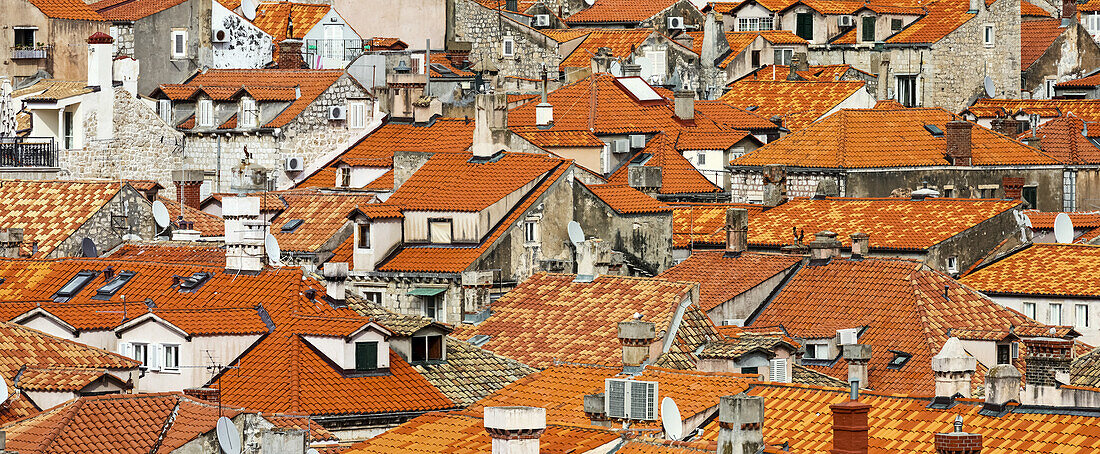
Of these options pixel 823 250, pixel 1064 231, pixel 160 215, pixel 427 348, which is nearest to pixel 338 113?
pixel 160 215

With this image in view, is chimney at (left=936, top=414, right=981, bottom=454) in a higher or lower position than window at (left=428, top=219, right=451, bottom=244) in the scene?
lower

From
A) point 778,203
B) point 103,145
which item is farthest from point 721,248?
point 103,145

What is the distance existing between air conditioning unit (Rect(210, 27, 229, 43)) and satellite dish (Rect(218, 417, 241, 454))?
48676mm

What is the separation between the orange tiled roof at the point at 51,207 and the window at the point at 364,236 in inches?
239

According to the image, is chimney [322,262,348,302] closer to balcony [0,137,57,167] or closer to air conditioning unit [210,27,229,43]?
balcony [0,137,57,167]

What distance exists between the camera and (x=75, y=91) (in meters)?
84.1

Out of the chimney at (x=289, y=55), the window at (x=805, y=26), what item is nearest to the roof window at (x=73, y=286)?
the chimney at (x=289, y=55)

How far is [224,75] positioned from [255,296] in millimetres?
32023

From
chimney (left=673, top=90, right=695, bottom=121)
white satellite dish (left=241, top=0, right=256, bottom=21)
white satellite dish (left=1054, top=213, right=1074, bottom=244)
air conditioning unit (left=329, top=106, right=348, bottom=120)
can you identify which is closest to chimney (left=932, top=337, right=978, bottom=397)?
white satellite dish (left=1054, top=213, right=1074, bottom=244)

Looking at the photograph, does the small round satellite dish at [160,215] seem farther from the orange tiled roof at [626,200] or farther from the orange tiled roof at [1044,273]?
the orange tiled roof at [1044,273]

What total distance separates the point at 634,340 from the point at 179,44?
41704mm

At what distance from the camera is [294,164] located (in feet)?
281

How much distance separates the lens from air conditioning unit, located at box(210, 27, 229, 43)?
307ft

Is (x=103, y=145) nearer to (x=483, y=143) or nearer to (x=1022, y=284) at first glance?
(x=483, y=143)
